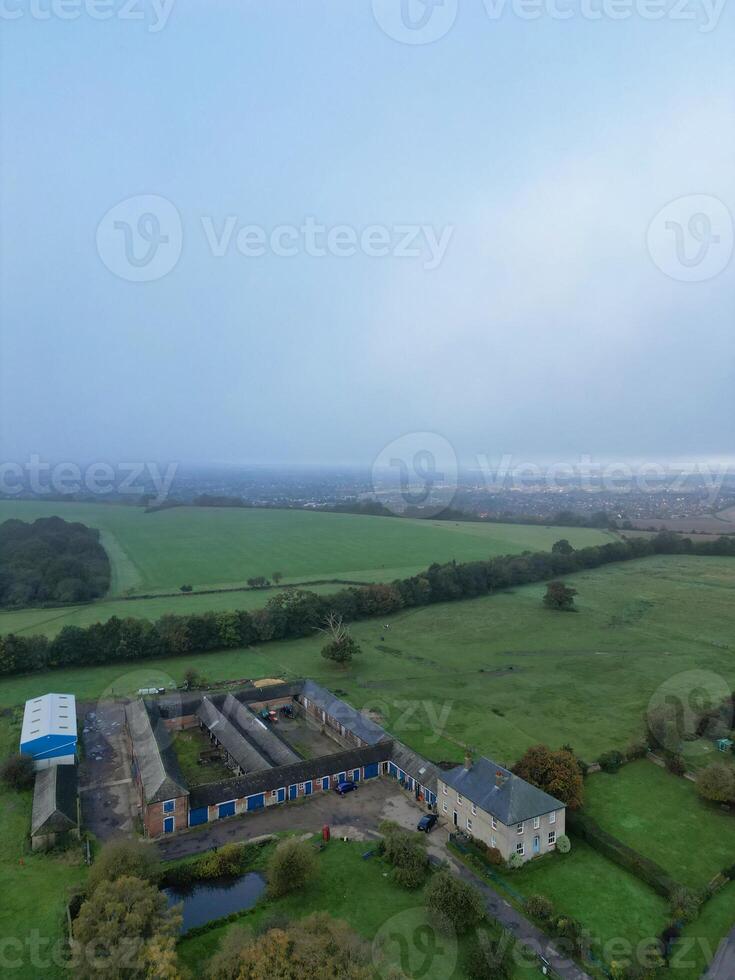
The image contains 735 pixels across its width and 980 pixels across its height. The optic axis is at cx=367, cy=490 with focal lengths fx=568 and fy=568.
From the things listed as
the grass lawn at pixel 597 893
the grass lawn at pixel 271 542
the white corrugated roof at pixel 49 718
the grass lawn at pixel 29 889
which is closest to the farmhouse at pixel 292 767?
the grass lawn at pixel 597 893

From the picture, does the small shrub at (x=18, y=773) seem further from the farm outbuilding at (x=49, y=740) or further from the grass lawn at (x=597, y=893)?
the grass lawn at (x=597, y=893)

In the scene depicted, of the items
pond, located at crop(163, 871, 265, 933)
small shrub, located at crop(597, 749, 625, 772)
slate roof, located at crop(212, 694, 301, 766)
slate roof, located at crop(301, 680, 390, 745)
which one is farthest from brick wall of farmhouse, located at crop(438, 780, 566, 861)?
slate roof, located at crop(212, 694, 301, 766)

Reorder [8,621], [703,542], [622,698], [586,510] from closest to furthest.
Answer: [622,698] → [8,621] → [703,542] → [586,510]

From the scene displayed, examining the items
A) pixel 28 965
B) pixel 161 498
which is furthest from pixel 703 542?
pixel 161 498

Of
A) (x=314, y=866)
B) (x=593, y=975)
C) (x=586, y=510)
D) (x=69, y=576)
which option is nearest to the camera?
(x=593, y=975)

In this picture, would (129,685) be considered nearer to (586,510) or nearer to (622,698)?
(622,698)

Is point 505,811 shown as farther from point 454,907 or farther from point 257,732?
point 257,732
